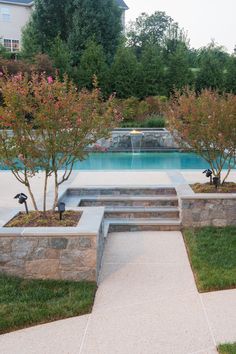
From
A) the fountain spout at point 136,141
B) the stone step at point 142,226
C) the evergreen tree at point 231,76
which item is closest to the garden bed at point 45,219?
the stone step at point 142,226

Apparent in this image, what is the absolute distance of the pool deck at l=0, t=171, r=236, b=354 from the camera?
3754mm

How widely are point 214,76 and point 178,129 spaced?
21869mm

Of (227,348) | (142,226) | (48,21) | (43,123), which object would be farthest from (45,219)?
(48,21)

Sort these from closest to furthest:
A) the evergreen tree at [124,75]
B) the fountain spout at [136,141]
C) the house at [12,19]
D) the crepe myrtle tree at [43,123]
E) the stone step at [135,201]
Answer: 1. the crepe myrtle tree at [43,123]
2. the stone step at [135,201]
3. the fountain spout at [136,141]
4. the evergreen tree at [124,75]
5. the house at [12,19]

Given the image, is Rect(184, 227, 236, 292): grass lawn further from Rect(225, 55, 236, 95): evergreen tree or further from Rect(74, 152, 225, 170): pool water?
Rect(225, 55, 236, 95): evergreen tree

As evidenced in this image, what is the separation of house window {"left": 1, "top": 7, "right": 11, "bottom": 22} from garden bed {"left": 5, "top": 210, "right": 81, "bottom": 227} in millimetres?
35446

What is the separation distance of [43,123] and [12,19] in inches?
1417

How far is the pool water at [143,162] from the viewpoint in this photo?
627 inches

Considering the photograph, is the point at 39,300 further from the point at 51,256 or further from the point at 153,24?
the point at 153,24

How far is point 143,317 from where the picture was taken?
4.29 m

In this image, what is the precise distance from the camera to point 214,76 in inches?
1128

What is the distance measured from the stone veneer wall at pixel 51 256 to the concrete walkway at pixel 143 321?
0.34m

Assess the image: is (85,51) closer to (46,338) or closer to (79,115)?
(79,115)

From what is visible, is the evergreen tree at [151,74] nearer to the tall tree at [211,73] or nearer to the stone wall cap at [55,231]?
the tall tree at [211,73]
